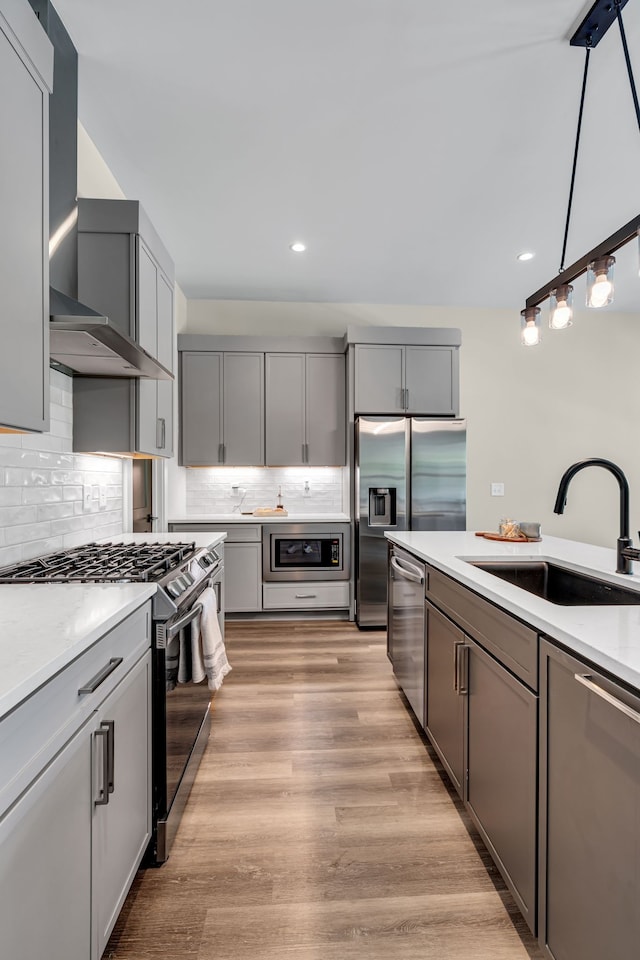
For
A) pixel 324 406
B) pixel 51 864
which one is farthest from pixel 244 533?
pixel 51 864

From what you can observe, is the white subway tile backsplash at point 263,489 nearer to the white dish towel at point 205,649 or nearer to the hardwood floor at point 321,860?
the hardwood floor at point 321,860

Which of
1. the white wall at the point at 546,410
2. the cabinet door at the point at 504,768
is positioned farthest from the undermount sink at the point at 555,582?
the white wall at the point at 546,410

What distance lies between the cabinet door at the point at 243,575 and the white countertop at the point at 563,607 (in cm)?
194

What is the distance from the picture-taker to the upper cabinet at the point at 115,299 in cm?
236

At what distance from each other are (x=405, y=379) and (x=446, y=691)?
2.97m

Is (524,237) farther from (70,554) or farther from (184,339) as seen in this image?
(70,554)

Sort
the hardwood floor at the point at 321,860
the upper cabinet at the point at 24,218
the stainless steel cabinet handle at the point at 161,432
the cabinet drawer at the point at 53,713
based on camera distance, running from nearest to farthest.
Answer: the cabinet drawer at the point at 53,713, the upper cabinet at the point at 24,218, the hardwood floor at the point at 321,860, the stainless steel cabinet handle at the point at 161,432

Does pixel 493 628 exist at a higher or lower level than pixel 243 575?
higher

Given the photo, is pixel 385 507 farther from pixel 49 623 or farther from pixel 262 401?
pixel 49 623

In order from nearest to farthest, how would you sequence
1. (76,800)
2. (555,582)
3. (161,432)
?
(76,800) < (555,582) < (161,432)

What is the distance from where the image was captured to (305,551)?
4.25 metres

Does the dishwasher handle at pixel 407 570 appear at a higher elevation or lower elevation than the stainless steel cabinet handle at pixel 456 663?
higher

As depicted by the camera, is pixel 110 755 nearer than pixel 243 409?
Yes

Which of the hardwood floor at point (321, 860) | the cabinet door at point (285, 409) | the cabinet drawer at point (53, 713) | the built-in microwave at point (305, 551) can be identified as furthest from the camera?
the cabinet door at point (285, 409)
